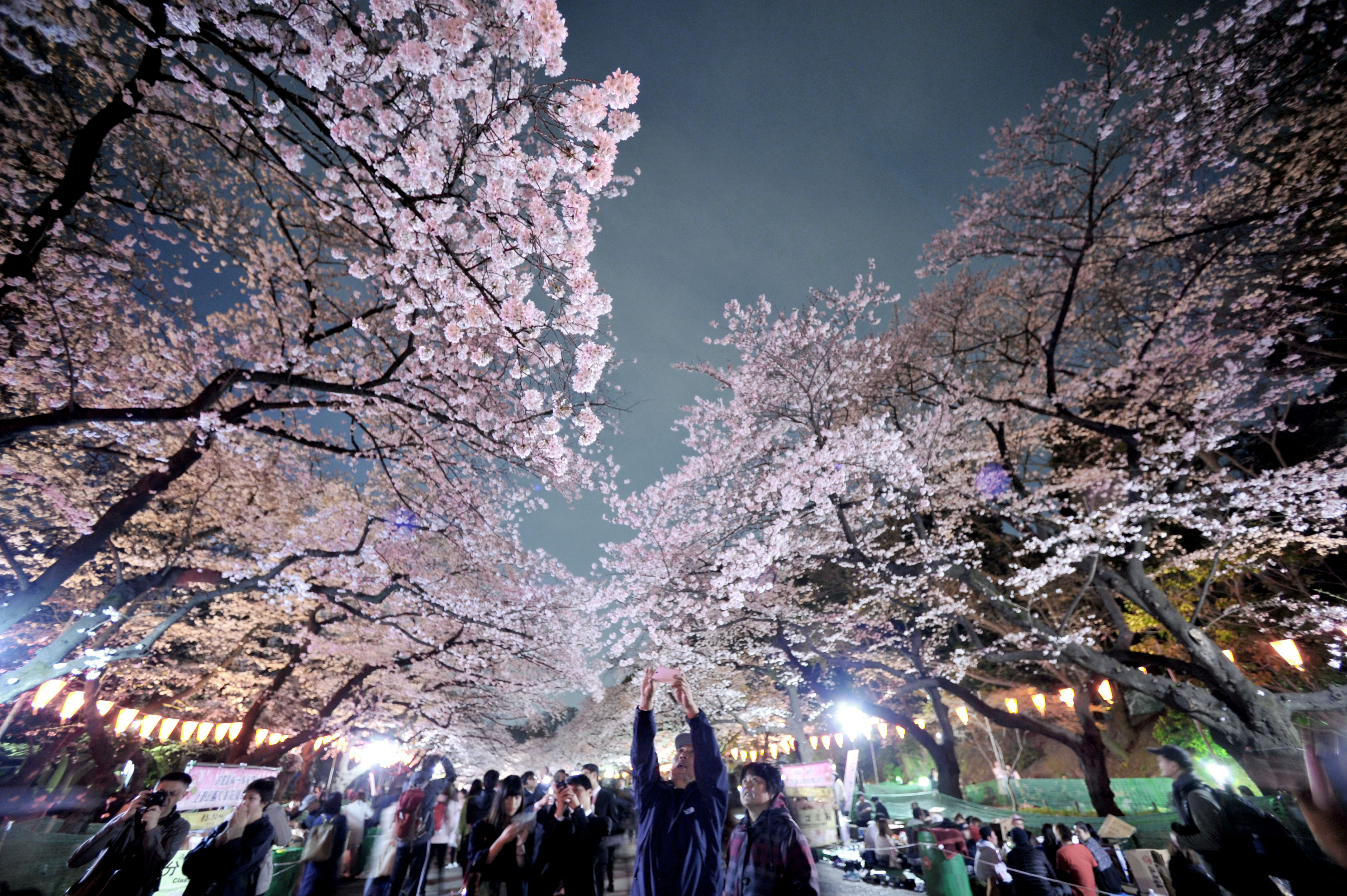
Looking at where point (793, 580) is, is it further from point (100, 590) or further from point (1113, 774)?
point (100, 590)

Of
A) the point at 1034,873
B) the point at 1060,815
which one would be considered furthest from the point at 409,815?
the point at 1060,815

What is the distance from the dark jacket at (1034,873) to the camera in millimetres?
6609

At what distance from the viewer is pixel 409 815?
5801 mm

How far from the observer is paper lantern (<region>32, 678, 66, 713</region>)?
41.9ft

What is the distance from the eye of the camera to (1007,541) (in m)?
16.2

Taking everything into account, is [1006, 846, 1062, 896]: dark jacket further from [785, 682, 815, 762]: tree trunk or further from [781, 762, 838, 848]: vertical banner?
[785, 682, 815, 762]: tree trunk

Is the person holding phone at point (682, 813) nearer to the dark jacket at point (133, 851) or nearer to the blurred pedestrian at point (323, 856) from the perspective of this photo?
the dark jacket at point (133, 851)

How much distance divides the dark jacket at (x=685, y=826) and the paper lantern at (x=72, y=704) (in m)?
21.6

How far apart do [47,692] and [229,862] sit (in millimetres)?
16773

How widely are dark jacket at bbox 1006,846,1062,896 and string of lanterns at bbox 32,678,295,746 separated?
19.3 meters

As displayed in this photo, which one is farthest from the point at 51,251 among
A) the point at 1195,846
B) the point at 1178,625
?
the point at 1178,625

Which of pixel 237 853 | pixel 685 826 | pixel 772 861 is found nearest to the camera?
pixel 772 861

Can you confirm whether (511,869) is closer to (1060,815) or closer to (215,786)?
(215,786)

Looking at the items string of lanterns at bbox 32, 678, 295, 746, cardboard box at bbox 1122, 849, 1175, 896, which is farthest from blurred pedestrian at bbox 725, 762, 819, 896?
string of lanterns at bbox 32, 678, 295, 746
